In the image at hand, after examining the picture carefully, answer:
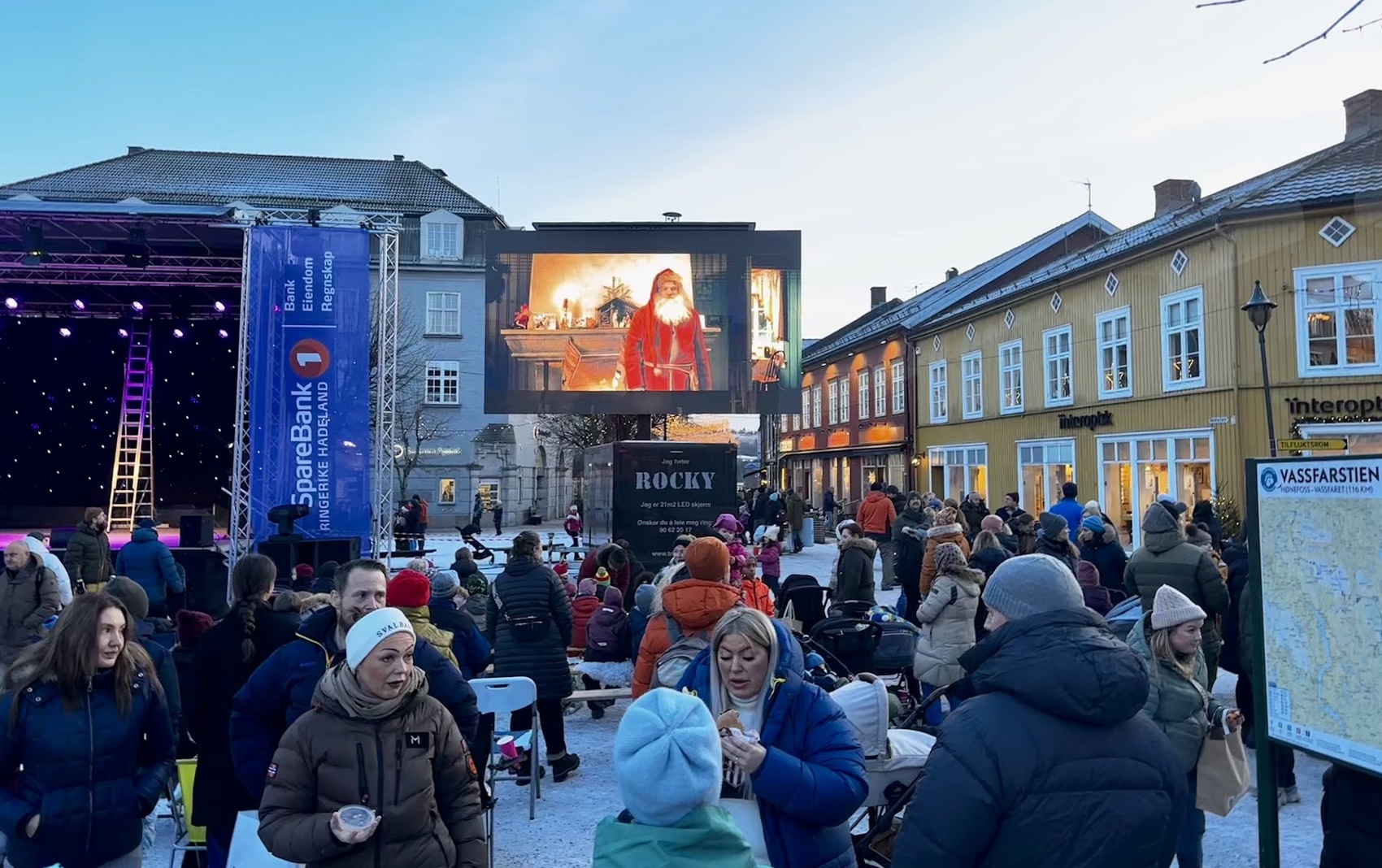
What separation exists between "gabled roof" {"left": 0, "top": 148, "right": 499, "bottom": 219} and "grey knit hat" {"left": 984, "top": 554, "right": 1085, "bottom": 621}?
120 feet

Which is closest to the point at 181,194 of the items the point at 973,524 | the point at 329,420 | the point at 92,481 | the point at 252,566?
the point at 92,481

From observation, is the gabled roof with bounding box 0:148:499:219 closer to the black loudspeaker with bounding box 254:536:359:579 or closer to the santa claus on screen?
the santa claus on screen

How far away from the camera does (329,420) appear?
13.0m

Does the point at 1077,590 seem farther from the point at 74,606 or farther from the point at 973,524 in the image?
the point at 973,524

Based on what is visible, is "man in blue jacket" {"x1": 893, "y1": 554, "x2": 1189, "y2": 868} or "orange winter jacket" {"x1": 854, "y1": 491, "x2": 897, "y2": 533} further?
"orange winter jacket" {"x1": 854, "y1": 491, "x2": 897, "y2": 533}

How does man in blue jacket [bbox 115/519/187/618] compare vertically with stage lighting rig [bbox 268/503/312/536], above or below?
below

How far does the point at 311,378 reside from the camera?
1295cm

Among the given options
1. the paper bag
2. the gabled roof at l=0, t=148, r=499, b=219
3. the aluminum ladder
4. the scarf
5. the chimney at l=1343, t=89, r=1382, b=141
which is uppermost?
the gabled roof at l=0, t=148, r=499, b=219

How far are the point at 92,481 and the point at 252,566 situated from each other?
2274cm

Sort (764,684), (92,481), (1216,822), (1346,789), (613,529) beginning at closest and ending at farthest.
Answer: (1346,789)
(764,684)
(1216,822)
(613,529)
(92,481)

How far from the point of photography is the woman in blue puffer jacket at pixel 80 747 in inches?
129

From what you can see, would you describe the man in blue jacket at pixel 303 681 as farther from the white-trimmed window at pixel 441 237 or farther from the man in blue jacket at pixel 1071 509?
the white-trimmed window at pixel 441 237

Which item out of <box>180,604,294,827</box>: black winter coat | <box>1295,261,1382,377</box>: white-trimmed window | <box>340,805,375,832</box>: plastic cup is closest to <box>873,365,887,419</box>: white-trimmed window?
<box>1295,261,1382,377</box>: white-trimmed window

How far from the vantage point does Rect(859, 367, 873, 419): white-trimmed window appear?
35812mm
